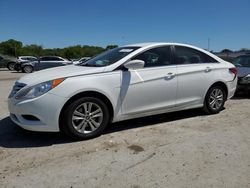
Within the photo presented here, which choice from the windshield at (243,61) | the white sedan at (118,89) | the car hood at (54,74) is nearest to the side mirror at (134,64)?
the white sedan at (118,89)

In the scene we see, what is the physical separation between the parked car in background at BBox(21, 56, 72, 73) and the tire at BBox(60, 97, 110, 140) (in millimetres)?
16922

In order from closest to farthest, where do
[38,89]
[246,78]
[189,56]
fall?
[38,89] < [189,56] < [246,78]

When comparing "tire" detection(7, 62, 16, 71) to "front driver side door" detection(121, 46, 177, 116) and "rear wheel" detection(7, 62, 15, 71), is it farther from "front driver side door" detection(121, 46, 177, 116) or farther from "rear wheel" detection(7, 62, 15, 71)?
"front driver side door" detection(121, 46, 177, 116)

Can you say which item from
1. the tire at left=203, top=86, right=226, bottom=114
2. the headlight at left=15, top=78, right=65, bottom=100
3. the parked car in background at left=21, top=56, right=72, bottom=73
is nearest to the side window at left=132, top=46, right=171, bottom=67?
the tire at left=203, top=86, right=226, bottom=114

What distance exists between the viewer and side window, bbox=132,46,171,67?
16.8ft

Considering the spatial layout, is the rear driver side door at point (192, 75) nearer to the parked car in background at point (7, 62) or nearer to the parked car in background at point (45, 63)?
the parked car in background at point (45, 63)

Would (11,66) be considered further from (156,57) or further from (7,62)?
(156,57)

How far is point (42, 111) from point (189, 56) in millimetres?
3112

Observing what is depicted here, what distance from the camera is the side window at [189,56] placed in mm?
5531

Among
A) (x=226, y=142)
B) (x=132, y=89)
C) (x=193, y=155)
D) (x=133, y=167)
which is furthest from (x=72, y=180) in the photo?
(x=226, y=142)

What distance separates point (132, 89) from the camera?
15.7ft

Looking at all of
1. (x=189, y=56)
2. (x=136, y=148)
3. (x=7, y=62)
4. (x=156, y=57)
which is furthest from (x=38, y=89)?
(x=7, y=62)

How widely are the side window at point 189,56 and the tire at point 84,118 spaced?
1864mm

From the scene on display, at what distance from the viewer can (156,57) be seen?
525 centimetres
